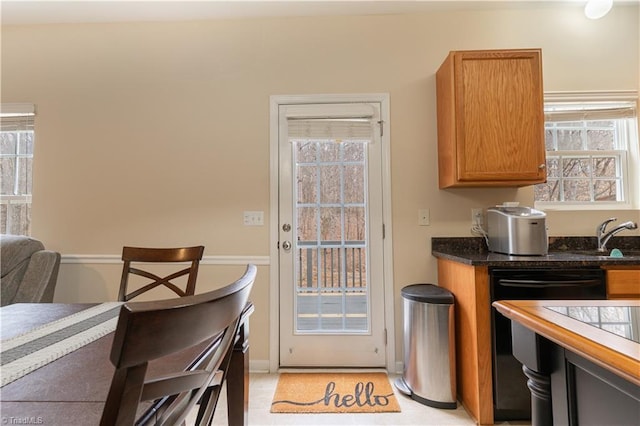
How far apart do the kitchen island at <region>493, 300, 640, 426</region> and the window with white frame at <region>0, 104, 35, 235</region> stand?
340 cm

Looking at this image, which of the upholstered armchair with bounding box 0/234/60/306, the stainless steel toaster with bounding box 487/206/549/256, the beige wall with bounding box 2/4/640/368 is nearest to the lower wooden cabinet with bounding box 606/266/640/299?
the stainless steel toaster with bounding box 487/206/549/256

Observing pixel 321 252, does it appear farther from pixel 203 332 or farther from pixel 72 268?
pixel 72 268

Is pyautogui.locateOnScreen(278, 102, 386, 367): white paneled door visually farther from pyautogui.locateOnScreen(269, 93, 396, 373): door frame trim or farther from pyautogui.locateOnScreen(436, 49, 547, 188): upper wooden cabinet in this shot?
pyautogui.locateOnScreen(436, 49, 547, 188): upper wooden cabinet

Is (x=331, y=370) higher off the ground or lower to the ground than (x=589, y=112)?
lower

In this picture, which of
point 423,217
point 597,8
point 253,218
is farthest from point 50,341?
point 597,8

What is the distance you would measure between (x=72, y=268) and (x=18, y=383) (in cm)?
219

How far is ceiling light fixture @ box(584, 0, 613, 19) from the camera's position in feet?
7.20

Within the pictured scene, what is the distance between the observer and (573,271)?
1651mm

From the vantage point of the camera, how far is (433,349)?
5.99 feet

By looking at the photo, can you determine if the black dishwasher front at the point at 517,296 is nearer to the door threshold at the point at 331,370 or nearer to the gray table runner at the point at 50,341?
the door threshold at the point at 331,370

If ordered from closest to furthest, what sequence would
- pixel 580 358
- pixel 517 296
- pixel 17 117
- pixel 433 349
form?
1. pixel 580 358
2. pixel 517 296
3. pixel 433 349
4. pixel 17 117

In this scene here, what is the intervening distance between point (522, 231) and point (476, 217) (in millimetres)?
421

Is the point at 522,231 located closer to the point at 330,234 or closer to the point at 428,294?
the point at 428,294

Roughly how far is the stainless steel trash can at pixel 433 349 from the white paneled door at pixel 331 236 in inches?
17.0
